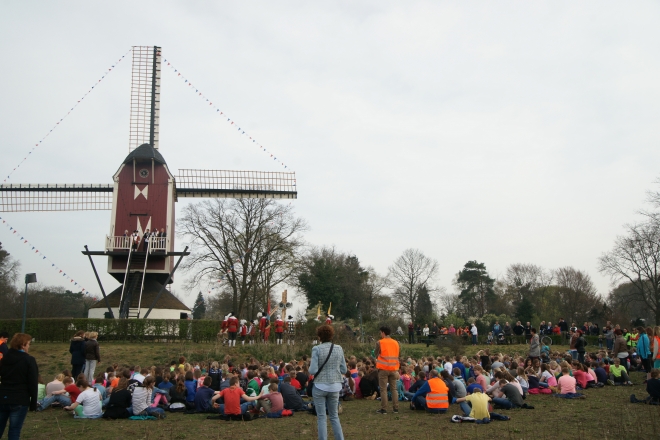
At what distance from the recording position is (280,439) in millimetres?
8164

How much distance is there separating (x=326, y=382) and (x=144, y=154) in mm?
27144

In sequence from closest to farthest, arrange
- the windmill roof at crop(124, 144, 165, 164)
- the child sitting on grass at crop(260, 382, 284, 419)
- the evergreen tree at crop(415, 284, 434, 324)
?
the child sitting on grass at crop(260, 382, 284, 419) → the windmill roof at crop(124, 144, 165, 164) → the evergreen tree at crop(415, 284, 434, 324)

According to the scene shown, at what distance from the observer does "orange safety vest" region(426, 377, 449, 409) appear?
10672 millimetres

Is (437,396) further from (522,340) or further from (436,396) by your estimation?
(522,340)

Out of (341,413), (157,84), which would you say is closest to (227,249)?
(157,84)

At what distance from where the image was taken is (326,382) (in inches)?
268

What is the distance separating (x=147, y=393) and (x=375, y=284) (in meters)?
51.6

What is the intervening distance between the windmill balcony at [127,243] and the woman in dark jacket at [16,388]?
23845 millimetres

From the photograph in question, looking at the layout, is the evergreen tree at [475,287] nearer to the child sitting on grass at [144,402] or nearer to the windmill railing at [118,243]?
the windmill railing at [118,243]

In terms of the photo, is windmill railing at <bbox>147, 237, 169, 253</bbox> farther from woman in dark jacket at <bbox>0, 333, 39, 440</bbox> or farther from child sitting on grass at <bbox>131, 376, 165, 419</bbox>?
woman in dark jacket at <bbox>0, 333, 39, 440</bbox>

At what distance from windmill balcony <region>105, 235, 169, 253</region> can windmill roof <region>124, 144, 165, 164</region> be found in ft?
14.9

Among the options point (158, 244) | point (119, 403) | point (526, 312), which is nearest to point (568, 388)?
point (119, 403)

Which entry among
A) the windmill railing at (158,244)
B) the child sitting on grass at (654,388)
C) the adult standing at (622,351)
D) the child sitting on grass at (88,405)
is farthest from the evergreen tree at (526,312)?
the child sitting on grass at (88,405)

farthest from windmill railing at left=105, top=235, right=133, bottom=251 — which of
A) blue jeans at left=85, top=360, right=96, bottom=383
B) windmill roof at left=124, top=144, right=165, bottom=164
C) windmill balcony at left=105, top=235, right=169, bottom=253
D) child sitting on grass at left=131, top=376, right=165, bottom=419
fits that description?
child sitting on grass at left=131, top=376, right=165, bottom=419
